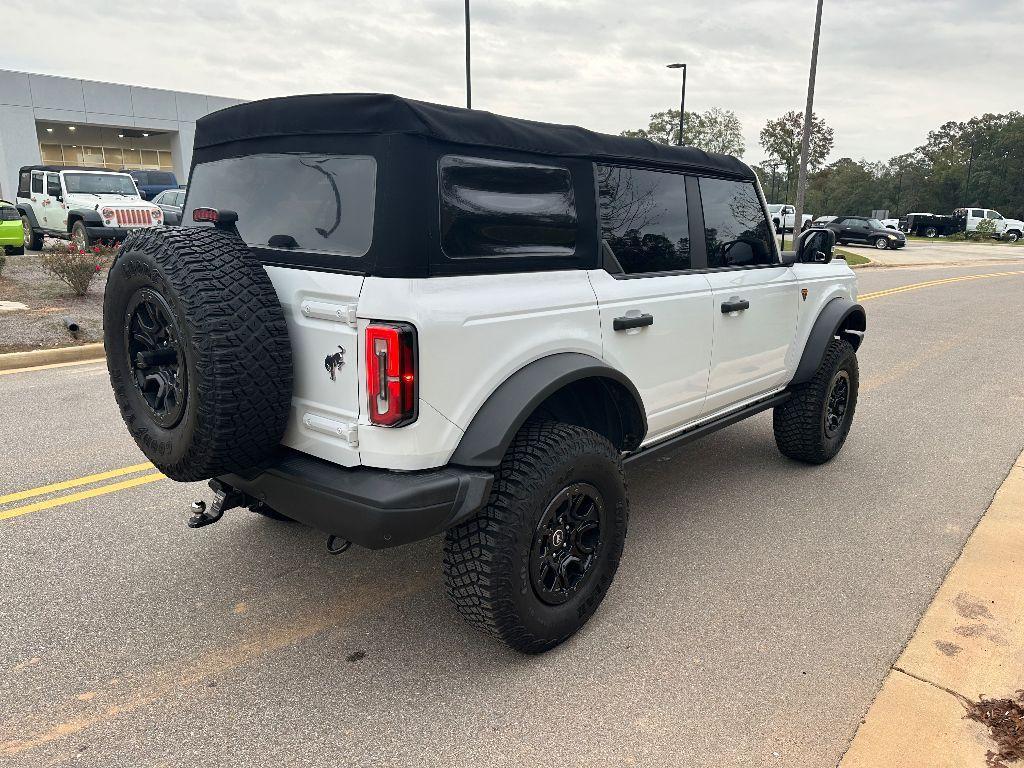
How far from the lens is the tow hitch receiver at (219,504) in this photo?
287 cm

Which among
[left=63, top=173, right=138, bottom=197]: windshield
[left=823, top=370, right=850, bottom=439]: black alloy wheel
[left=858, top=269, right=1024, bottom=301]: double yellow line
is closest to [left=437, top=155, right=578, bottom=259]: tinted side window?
[left=823, top=370, right=850, bottom=439]: black alloy wheel

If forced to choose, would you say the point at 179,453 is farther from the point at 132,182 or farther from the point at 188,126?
the point at 188,126

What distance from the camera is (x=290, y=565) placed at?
11.2ft

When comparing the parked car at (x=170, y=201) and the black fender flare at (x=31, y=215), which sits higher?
the parked car at (x=170, y=201)

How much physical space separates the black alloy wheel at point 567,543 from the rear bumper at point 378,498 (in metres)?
0.39

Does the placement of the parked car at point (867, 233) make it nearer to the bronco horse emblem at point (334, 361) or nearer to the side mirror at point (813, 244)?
the side mirror at point (813, 244)

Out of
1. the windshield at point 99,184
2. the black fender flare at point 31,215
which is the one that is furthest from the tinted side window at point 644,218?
the black fender flare at point 31,215

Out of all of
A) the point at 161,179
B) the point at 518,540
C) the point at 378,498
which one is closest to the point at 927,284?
the point at 518,540

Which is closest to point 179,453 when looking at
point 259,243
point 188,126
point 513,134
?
point 259,243

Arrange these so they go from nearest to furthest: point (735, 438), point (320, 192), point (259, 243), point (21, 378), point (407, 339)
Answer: point (407, 339) < point (320, 192) < point (259, 243) < point (735, 438) < point (21, 378)

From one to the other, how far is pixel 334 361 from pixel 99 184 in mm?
17143

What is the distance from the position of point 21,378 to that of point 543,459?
20.8 feet

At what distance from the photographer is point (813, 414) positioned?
4.58 m

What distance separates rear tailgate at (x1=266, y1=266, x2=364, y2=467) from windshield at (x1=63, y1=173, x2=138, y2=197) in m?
16.6
